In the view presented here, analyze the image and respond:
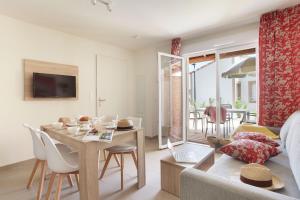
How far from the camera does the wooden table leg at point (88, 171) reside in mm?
1543

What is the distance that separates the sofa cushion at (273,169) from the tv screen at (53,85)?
2.96 meters

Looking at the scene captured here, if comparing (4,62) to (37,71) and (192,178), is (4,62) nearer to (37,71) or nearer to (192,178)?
(37,71)

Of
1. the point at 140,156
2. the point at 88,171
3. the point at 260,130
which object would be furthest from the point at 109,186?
the point at 260,130

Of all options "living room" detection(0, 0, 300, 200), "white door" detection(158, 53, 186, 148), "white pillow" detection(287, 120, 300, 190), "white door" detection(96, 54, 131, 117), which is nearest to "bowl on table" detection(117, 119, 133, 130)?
"living room" detection(0, 0, 300, 200)

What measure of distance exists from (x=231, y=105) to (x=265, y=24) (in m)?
1.81

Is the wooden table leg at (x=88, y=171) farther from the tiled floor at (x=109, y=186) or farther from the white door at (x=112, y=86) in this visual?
the white door at (x=112, y=86)

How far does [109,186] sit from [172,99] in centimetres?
241

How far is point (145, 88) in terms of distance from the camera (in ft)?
15.4

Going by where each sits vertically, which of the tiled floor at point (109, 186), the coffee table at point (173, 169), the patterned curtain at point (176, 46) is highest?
the patterned curtain at point (176, 46)

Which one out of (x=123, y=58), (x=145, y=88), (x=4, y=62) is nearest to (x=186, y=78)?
Result: (x=145, y=88)

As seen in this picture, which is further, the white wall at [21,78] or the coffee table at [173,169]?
the white wall at [21,78]

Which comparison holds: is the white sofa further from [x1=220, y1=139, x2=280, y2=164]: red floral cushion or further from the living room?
[x1=220, y1=139, x2=280, y2=164]: red floral cushion

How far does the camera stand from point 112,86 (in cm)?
435

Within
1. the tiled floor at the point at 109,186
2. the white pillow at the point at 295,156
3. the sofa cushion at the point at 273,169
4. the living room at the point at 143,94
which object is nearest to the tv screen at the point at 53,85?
the living room at the point at 143,94
